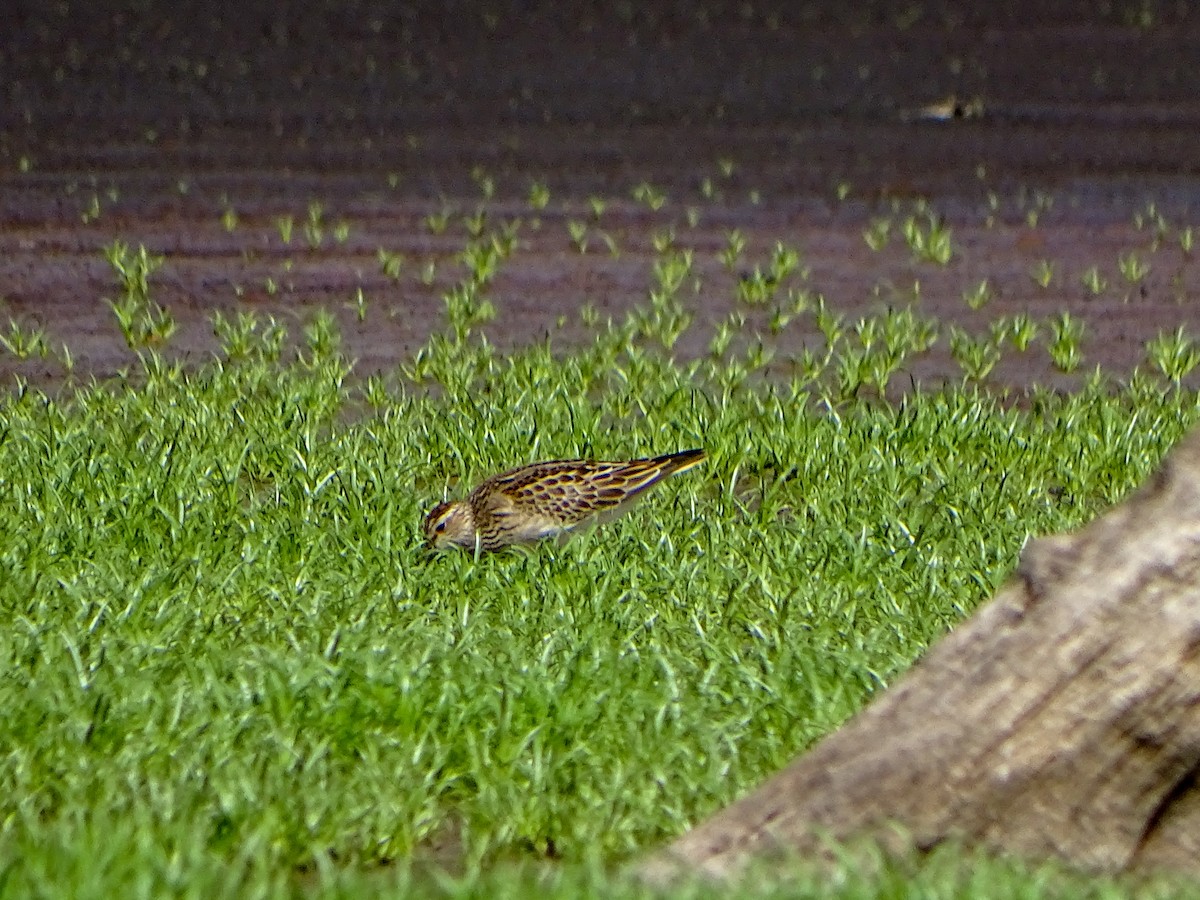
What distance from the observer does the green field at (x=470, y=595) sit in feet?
17.5

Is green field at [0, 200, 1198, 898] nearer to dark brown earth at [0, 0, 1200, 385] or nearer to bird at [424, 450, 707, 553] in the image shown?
bird at [424, 450, 707, 553]

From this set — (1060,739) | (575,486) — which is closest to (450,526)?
(575,486)

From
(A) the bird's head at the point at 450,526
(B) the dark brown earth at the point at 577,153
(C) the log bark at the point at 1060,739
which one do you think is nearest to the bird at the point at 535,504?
(A) the bird's head at the point at 450,526

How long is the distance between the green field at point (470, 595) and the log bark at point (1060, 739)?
4.5 inches

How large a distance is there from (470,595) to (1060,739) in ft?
9.36

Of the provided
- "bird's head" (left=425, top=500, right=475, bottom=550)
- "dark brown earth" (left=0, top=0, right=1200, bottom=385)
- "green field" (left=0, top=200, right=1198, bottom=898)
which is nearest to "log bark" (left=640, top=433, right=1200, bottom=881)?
"green field" (left=0, top=200, right=1198, bottom=898)

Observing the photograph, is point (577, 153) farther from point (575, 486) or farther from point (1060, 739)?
point (1060, 739)

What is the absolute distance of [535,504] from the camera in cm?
803

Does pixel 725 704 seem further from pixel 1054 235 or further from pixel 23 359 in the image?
pixel 1054 235

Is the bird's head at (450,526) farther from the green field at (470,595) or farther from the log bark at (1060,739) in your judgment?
the log bark at (1060,739)

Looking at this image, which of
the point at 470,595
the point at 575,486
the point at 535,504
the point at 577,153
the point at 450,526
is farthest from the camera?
the point at 577,153

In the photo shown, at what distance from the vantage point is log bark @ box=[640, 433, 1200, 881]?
4.85m

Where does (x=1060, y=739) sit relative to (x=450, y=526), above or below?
above

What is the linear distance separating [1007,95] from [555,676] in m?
16.0
